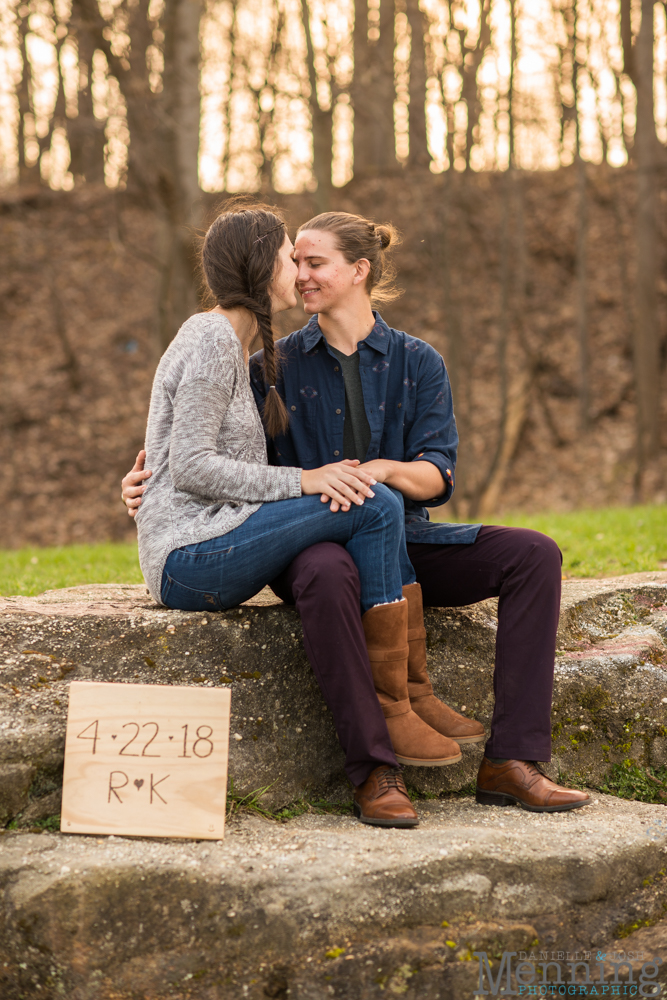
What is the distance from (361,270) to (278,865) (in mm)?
2204

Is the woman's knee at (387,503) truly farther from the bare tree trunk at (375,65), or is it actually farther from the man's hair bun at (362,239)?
the bare tree trunk at (375,65)

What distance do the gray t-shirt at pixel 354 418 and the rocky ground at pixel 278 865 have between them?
2.25 feet

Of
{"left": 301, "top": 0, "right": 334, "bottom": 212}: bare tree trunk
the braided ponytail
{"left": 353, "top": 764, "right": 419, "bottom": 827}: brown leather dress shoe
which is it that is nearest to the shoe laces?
{"left": 353, "top": 764, "right": 419, "bottom": 827}: brown leather dress shoe

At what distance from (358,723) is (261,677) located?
532mm

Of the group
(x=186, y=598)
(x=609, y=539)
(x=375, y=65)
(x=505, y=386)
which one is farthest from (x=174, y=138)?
(x=186, y=598)

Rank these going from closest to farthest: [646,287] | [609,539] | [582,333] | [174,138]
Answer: [609,539] → [174,138] → [646,287] → [582,333]

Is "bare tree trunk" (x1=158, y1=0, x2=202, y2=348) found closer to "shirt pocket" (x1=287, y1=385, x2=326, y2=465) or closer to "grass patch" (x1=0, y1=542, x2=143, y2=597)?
"grass patch" (x1=0, y1=542, x2=143, y2=597)

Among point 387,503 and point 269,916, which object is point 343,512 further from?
point 269,916

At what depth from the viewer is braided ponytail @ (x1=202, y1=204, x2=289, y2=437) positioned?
3014 millimetres

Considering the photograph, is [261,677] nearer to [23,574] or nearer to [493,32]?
[23,574]

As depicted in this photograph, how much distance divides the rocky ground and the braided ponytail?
1125 millimetres

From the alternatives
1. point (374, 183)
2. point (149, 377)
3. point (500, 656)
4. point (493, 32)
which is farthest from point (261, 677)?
point (374, 183)

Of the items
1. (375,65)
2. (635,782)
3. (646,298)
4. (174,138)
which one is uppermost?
(375,65)

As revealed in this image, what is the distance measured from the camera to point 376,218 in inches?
421
